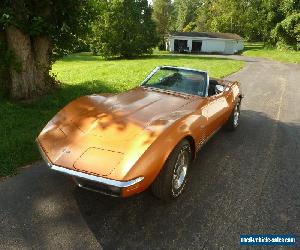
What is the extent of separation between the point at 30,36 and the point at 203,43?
51.2 metres

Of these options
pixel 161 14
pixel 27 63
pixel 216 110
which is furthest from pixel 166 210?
pixel 161 14

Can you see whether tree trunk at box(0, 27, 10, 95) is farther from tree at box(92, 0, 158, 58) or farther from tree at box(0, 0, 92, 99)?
tree at box(92, 0, 158, 58)

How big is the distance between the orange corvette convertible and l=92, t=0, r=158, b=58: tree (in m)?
30.1

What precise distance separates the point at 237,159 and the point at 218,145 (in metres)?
0.70

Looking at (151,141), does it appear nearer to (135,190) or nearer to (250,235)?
(135,190)

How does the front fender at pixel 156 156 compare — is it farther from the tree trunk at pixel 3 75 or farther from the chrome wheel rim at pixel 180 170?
the tree trunk at pixel 3 75

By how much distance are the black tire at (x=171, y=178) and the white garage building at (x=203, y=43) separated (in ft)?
176

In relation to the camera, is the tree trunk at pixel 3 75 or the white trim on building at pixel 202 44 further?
the white trim on building at pixel 202 44

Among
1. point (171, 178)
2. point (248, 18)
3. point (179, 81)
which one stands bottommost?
point (248, 18)

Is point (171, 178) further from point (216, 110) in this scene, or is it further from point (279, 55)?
point (279, 55)

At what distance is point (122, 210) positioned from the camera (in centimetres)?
402

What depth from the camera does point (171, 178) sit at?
395 cm

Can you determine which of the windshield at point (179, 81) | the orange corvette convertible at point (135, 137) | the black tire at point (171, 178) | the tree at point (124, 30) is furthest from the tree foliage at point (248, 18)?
the black tire at point (171, 178)

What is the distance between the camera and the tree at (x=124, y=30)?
33.9 metres
